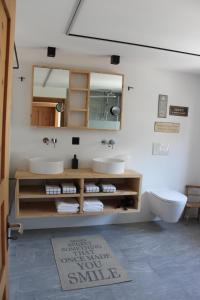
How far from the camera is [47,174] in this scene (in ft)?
8.73

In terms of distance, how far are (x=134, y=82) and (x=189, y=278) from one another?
2299 mm

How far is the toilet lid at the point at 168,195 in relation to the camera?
9.73 ft

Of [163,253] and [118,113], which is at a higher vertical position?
[118,113]

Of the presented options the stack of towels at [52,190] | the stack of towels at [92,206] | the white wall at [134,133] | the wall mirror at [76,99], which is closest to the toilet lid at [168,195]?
the white wall at [134,133]

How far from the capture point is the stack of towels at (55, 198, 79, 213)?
269cm

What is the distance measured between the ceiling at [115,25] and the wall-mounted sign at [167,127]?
0.89 metres

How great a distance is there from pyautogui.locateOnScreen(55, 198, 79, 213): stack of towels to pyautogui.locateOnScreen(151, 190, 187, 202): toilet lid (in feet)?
3.52

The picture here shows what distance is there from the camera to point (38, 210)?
9.01 ft

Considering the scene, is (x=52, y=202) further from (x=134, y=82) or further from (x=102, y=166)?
(x=134, y=82)

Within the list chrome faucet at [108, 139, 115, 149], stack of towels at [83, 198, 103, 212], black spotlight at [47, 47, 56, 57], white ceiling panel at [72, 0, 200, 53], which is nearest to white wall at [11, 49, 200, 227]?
chrome faucet at [108, 139, 115, 149]

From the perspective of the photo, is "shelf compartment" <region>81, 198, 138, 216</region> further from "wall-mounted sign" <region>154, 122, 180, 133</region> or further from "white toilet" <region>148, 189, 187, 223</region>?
"wall-mounted sign" <region>154, 122, 180, 133</region>

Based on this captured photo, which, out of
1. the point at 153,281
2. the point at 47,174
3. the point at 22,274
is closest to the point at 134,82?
the point at 47,174

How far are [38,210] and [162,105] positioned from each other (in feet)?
6.86

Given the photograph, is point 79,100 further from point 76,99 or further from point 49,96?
point 49,96
